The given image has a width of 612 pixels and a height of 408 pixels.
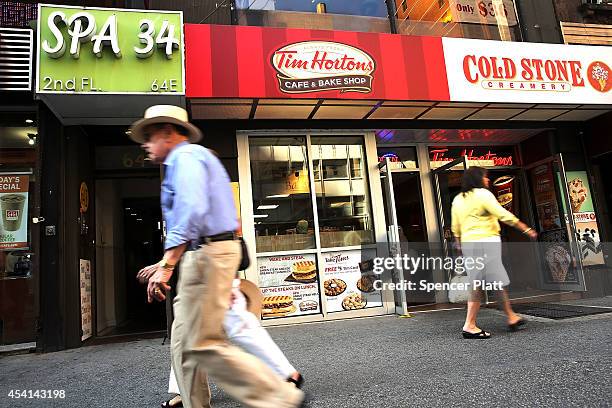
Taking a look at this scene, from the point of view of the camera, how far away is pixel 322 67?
5.82 m

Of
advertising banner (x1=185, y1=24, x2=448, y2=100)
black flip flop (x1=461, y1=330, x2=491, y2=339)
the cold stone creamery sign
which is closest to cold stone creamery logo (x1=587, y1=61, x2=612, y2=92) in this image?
the cold stone creamery sign

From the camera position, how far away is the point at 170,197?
222 cm

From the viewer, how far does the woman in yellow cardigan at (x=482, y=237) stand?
4441 millimetres

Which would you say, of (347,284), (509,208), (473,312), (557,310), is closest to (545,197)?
(509,208)

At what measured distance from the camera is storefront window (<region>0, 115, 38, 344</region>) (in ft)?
17.9

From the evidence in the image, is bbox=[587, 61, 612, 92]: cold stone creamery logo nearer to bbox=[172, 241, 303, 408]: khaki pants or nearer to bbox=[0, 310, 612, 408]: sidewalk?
bbox=[0, 310, 612, 408]: sidewalk

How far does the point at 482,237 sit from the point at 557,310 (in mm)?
2196

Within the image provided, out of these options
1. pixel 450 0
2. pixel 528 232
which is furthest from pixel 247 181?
pixel 450 0

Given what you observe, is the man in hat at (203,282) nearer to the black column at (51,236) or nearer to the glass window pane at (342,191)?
the black column at (51,236)

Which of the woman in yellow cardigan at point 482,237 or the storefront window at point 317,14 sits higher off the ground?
the storefront window at point 317,14

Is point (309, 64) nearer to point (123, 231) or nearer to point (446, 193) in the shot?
point (446, 193)

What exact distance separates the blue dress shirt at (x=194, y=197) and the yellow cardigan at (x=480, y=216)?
3.15 metres

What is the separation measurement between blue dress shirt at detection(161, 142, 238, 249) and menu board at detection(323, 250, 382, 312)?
4.55 meters

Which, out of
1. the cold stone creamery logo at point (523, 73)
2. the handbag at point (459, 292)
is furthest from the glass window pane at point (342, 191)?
the cold stone creamery logo at point (523, 73)
